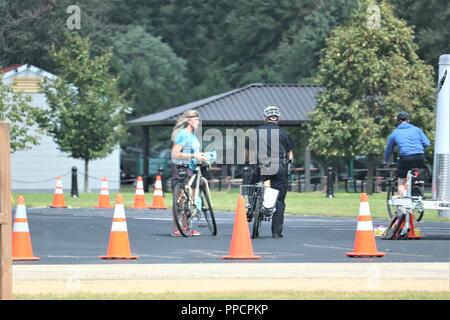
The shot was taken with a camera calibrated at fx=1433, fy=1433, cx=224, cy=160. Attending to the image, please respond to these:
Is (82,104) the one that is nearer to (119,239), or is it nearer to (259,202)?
(259,202)

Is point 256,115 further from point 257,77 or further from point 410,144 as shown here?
point 410,144

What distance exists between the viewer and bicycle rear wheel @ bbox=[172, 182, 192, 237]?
2100 centimetres

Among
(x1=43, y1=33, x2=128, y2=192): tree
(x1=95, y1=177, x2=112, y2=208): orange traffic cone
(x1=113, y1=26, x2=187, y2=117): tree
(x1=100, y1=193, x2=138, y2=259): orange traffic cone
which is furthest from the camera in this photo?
(x1=113, y1=26, x2=187, y2=117): tree

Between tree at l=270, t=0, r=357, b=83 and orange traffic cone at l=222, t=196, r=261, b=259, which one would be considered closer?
orange traffic cone at l=222, t=196, r=261, b=259

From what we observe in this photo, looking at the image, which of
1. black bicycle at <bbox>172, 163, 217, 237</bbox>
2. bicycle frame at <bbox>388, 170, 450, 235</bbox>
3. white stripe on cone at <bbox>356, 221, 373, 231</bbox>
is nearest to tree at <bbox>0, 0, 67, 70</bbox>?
Answer: black bicycle at <bbox>172, 163, 217, 237</bbox>

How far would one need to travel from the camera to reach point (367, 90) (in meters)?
48.6

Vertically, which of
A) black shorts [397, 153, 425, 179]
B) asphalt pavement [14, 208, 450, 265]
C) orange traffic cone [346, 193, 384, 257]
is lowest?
asphalt pavement [14, 208, 450, 265]

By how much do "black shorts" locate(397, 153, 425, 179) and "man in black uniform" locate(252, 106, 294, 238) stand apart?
6.16ft

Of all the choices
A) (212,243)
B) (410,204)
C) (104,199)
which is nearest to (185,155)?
(212,243)

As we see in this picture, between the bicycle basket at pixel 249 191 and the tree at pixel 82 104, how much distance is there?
27.8 m

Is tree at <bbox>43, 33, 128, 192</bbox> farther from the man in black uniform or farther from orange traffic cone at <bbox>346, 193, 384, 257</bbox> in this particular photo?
orange traffic cone at <bbox>346, 193, 384, 257</bbox>

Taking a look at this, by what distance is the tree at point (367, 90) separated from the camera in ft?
155

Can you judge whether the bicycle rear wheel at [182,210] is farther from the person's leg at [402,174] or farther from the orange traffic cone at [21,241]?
the orange traffic cone at [21,241]

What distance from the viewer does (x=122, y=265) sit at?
52.2 feet
